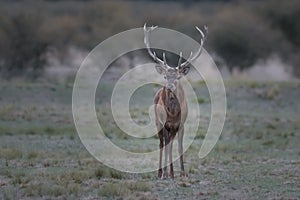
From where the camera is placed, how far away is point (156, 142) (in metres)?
22.4

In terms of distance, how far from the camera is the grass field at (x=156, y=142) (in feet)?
46.9

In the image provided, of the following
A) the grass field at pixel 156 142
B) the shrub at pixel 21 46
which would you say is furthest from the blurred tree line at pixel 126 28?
the grass field at pixel 156 142

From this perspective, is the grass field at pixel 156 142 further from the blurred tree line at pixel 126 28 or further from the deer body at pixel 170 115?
the blurred tree line at pixel 126 28

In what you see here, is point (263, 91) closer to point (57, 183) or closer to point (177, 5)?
point (57, 183)

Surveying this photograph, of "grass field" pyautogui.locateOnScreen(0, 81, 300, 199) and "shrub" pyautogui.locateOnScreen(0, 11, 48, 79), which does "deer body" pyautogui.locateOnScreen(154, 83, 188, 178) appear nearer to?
"grass field" pyautogui.locateOnScreen(0, 81, 300, 199)

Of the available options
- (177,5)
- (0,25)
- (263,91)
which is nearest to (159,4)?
(177,5)

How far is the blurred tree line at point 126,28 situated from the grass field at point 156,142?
1048 cm

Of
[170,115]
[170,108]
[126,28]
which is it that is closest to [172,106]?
[170,108]

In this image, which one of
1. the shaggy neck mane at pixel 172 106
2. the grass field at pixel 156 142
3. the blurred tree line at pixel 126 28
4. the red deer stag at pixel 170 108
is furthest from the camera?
the blurred tree line at pixel 126 28

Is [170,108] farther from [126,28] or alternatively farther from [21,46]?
[126,28]

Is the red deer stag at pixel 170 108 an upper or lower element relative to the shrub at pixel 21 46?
lower

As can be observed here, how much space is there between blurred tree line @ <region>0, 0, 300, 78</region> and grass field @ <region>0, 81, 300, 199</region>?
1048 centimetres

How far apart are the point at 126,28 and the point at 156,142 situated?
31.1 m

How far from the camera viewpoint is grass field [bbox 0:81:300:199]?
563 inches
